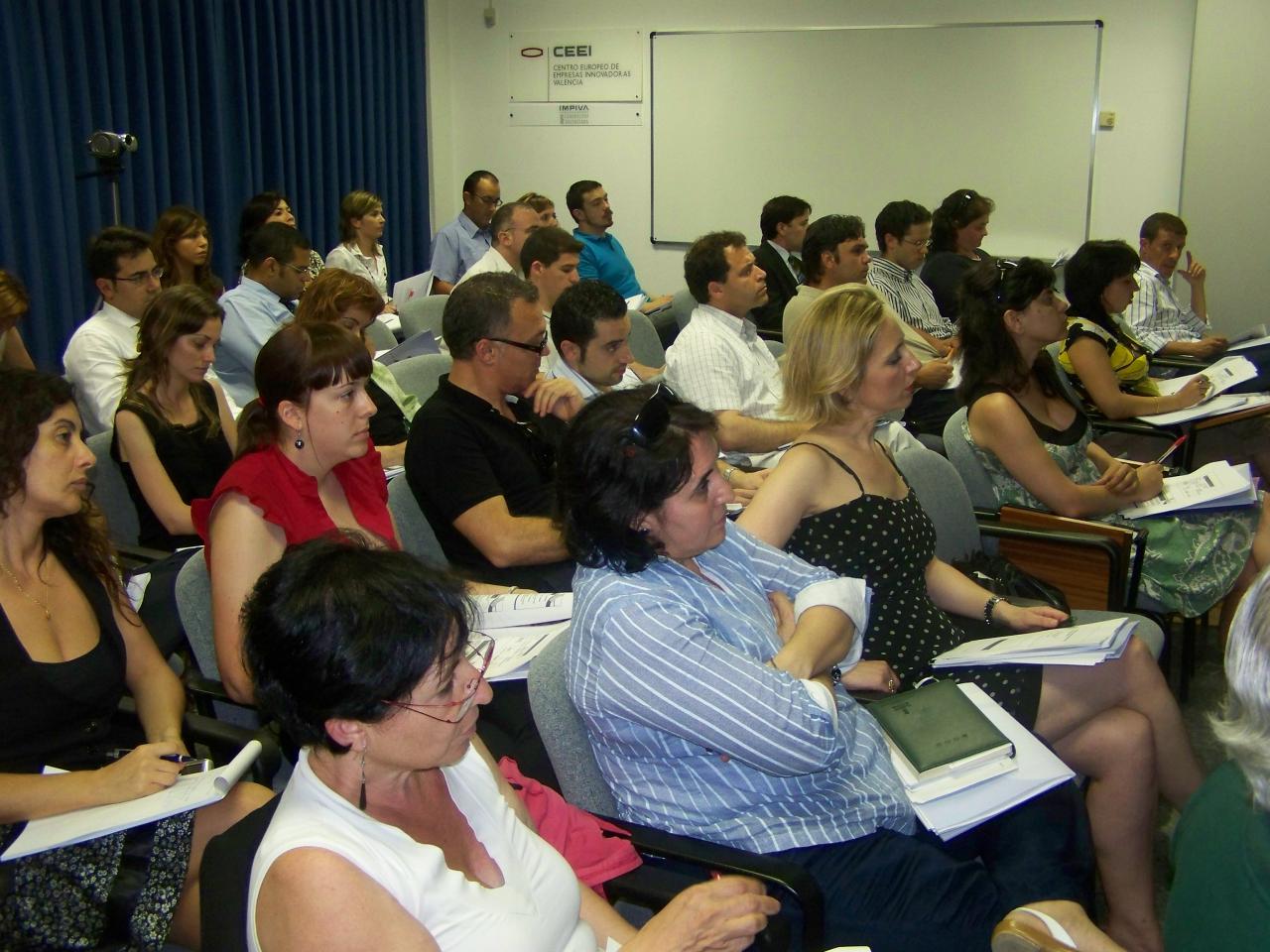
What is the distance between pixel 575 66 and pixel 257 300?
13.0 ft

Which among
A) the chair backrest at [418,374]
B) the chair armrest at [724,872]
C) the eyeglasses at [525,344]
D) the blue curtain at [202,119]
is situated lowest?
the chair armrest at [724,872]

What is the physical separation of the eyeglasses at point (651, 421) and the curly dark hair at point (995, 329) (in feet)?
5.70

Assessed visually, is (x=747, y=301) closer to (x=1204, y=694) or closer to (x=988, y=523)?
(x=988, y=523)

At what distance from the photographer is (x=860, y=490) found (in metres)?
2.41

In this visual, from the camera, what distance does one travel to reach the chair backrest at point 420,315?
5.04 metres

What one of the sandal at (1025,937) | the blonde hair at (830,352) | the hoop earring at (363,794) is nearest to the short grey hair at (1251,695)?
the sandal at (1025,937)

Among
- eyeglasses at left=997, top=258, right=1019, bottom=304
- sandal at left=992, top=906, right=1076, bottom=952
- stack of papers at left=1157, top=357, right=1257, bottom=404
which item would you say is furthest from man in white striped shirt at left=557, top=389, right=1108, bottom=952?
stack of papers at left=1157, top=357, right=1257, bottom=404

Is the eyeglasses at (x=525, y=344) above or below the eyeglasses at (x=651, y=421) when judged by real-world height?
below

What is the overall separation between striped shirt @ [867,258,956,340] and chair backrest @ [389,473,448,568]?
340cm

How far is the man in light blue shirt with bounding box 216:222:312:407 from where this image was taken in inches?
172

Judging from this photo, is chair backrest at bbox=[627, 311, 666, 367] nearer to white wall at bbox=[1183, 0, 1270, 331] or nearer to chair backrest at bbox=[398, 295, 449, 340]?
chair backrest at bbox=[398, 295, 449, 340]

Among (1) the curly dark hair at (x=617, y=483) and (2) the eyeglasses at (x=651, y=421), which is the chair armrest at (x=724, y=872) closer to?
(1) the curly dark hair at (x=617, y=483)

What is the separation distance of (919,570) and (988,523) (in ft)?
2.32

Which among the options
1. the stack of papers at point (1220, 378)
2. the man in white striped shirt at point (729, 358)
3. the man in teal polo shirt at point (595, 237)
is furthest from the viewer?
the man in teal polo shirt at point (595, 237)
